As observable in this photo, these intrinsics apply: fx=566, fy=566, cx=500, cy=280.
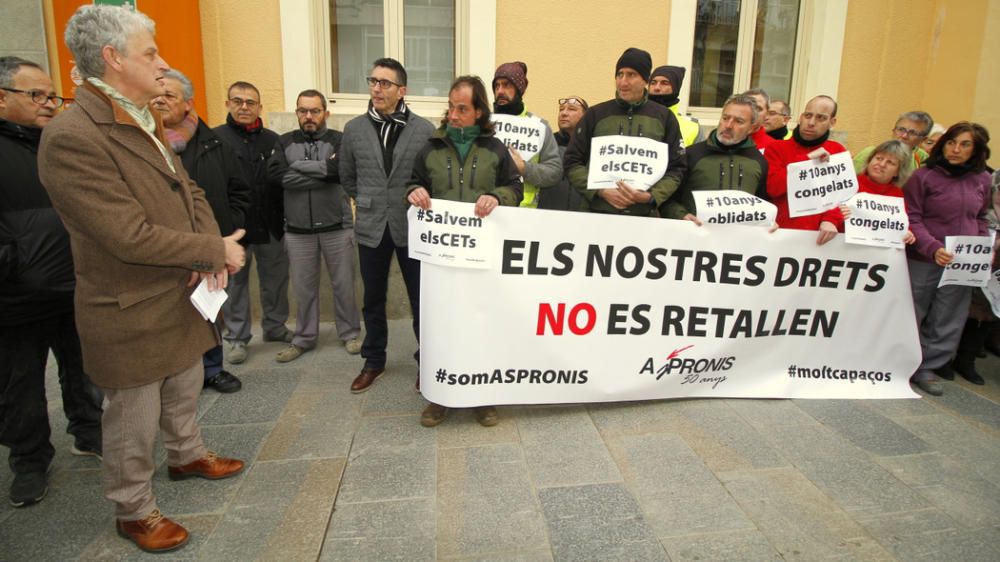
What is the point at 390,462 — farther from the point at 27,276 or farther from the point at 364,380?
the point at 27,276

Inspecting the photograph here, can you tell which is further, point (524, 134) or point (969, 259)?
point (969, 259)

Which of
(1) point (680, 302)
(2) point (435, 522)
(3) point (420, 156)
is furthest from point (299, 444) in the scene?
(1) point (680, 302)

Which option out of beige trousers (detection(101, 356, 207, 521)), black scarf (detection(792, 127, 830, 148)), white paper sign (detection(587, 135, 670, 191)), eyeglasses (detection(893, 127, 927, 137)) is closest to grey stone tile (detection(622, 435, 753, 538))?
white paper sign (detection(587, 135, 670, 191))

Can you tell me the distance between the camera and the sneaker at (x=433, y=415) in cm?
342

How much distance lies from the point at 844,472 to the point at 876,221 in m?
1.83

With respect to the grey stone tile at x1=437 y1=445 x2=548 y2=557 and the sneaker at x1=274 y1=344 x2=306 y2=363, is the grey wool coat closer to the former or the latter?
the sneaker at x1=274 y1=344 x2=306 y2=363

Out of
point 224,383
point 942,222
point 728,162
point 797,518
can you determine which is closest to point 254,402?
point 224,383

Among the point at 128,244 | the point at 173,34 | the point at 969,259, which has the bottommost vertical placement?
the point at 969,259

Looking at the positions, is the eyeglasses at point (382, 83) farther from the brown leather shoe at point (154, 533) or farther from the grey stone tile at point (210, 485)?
the brown leather shoe at point (154, 533)

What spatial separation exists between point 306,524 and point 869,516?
256cm

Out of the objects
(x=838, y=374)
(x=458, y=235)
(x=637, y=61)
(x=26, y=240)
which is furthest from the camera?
(x=838, y=374)

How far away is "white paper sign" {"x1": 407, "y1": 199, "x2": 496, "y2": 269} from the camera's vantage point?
3242 millimetres

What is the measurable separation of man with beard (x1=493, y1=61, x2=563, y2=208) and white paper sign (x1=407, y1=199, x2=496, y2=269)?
537 millimetres

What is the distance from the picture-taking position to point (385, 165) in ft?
12.4
